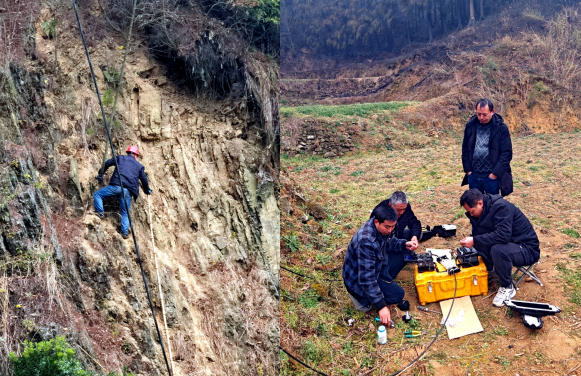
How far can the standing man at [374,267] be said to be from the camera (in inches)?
172

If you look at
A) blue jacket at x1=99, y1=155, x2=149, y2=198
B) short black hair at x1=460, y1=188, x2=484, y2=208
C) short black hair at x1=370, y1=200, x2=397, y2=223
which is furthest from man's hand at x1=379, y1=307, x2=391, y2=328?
blue jacket at x1=99, y1=155, x2=149, y2=198

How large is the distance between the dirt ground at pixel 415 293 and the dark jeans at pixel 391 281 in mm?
215

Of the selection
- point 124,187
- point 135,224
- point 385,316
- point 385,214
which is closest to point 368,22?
point 135,224

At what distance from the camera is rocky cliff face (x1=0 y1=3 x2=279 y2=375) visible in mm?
4160

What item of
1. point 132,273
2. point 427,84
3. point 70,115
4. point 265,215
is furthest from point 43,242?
point 427,84

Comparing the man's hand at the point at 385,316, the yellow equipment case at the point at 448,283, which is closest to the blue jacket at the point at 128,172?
the man's hand at the point at 385,316

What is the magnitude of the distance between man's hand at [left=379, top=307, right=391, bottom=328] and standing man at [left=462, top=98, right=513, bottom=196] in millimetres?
2741

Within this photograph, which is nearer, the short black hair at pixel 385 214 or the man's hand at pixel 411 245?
the short black hair at pixel 385 214

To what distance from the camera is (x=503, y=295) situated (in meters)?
4.37

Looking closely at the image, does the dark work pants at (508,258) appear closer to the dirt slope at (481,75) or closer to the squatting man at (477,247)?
the squatting man at (477,247)

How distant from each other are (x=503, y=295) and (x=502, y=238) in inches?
26.2

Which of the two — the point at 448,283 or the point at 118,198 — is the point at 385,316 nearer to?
the point at 448,283

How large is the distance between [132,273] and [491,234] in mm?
4935

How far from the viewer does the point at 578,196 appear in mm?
7348
